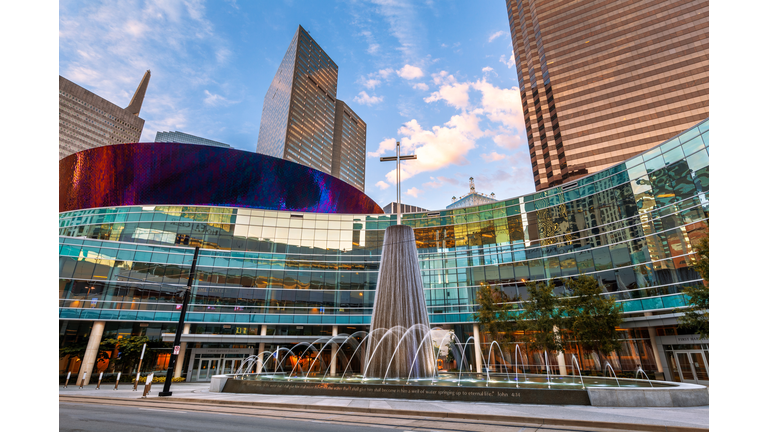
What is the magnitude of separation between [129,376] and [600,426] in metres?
34.1

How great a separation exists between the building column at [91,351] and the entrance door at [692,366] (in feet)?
142

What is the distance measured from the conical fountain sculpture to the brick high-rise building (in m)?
132

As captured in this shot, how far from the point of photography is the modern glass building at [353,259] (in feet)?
81.9

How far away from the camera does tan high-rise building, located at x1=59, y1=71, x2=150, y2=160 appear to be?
157 metres

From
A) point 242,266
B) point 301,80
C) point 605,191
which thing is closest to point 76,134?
point 301,80

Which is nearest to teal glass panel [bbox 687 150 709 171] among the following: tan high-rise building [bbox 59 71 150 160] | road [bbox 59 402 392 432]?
road [bbox 59 402 392 432]

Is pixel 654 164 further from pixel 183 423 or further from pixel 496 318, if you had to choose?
pixel 183 423

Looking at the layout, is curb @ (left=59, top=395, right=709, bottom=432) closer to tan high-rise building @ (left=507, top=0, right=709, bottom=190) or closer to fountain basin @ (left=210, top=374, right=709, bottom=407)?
fountain basin @ (left=210, top=374, right=709, bottom=407)

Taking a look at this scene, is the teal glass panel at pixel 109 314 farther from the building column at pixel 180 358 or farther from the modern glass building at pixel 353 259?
the building column at pixel 180 358

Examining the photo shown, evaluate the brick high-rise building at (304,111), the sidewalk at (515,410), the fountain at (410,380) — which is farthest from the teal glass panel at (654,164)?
the brick high-rise building at (304,111)

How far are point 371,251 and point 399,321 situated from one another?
68.2 feet

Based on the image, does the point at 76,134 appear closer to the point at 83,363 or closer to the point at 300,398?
the point at 83,363

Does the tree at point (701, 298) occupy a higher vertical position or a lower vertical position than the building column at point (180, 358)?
higher

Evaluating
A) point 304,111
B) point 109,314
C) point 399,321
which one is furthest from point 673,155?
point 304,111
